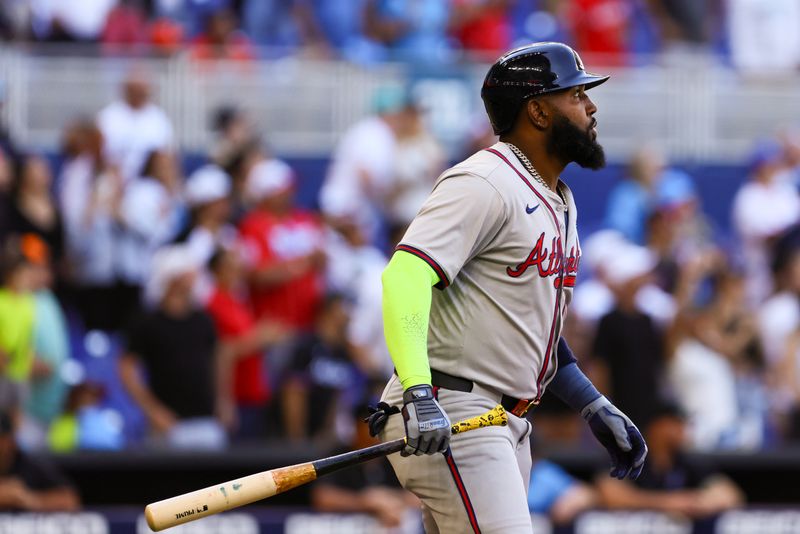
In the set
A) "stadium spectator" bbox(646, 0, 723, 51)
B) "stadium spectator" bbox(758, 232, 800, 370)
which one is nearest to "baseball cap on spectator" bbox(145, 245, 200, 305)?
"stadium spectator" bbox(758, 232, 800, 370)

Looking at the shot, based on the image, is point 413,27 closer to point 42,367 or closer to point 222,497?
point 42,367

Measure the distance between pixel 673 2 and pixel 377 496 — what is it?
755cm

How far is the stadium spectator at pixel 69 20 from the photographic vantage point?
12.1 metres

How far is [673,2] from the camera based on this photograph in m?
14.5

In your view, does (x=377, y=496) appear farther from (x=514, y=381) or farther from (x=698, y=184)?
(x=698, y=184)

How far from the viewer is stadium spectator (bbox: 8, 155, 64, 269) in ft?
32.9

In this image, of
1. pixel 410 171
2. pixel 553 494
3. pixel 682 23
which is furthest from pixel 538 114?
pixel 682 23

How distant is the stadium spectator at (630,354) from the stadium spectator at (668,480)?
0.49 m

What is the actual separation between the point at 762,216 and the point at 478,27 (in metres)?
3.05

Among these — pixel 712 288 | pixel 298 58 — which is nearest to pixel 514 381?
pixel 712 288

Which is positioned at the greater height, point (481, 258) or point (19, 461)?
point (481, 258)

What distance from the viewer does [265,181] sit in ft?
35.0

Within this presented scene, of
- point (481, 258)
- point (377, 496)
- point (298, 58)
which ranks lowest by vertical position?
point (377, 496)

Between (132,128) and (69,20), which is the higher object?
(69,20)
